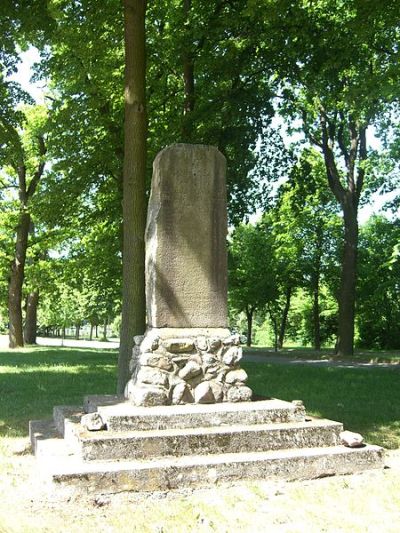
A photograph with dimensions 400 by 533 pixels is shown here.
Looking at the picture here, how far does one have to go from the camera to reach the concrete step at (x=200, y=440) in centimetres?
592

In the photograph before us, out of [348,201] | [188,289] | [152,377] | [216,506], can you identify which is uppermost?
[348,201]

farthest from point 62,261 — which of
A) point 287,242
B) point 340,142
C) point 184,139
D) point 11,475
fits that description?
point 11,475

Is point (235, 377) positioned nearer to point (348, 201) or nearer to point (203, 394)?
point (203, 394)

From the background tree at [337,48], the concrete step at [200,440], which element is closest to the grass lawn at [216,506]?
the concrete step at [200,440]

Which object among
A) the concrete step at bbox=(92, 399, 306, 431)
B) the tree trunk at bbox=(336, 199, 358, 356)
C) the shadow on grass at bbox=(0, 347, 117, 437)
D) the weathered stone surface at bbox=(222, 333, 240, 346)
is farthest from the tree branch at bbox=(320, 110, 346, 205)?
the concrete step at bbox=(92, 399, 306, 431)

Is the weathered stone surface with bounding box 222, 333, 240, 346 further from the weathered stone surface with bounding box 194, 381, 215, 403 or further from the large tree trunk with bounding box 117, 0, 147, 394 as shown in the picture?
the large tree trunk with bounding box 117, 0, 147, 394

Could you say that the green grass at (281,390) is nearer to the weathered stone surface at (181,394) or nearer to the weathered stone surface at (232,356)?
the weathered stone surface at (232,356)

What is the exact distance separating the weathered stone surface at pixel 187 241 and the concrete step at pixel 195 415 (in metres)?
1.10

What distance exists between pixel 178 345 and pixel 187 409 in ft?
2.69

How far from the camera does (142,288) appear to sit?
10.2 m

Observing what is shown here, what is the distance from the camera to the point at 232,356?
24.5ft

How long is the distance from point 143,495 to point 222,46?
1228 centimetres

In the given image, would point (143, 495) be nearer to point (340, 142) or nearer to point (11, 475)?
point (11, 475)

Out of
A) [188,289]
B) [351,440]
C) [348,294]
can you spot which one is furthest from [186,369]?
[348,294]
